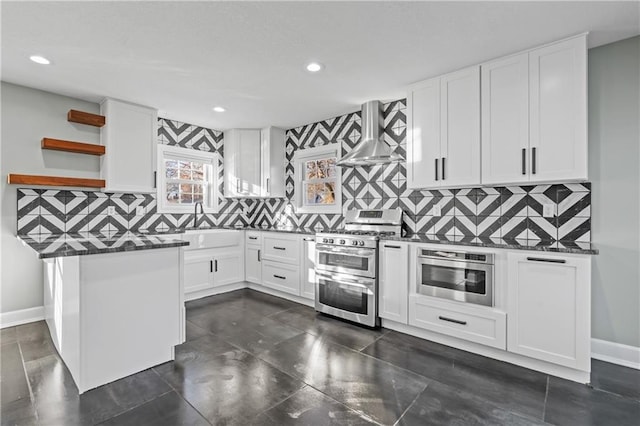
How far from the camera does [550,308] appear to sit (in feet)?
7.41

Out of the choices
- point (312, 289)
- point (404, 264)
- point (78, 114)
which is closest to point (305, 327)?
point (312, 289)

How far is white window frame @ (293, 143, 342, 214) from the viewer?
14.1 ft

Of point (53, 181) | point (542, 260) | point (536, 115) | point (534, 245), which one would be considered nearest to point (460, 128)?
point (536, 115)

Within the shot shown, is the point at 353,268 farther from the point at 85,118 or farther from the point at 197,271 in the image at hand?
the point at 85,118

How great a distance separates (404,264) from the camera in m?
3.01

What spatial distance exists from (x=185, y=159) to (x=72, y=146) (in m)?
1.47

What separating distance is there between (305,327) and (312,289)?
0.71 meters

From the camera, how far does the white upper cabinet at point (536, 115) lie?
230 cm

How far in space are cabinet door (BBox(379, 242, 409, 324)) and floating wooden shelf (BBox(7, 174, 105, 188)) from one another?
11.0ft

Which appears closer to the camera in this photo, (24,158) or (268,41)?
(268,41)

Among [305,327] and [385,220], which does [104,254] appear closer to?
[305,327]

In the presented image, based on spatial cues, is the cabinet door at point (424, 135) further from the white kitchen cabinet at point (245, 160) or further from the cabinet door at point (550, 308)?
the white kitchen cabinet at point (245, 160)

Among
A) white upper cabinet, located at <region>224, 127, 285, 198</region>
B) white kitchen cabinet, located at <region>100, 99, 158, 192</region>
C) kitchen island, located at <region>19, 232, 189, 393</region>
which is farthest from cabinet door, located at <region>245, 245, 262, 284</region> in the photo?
kitchen island, located at <region>19, 232, 189, 393</region>

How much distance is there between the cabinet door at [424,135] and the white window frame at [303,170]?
49.9 inches
